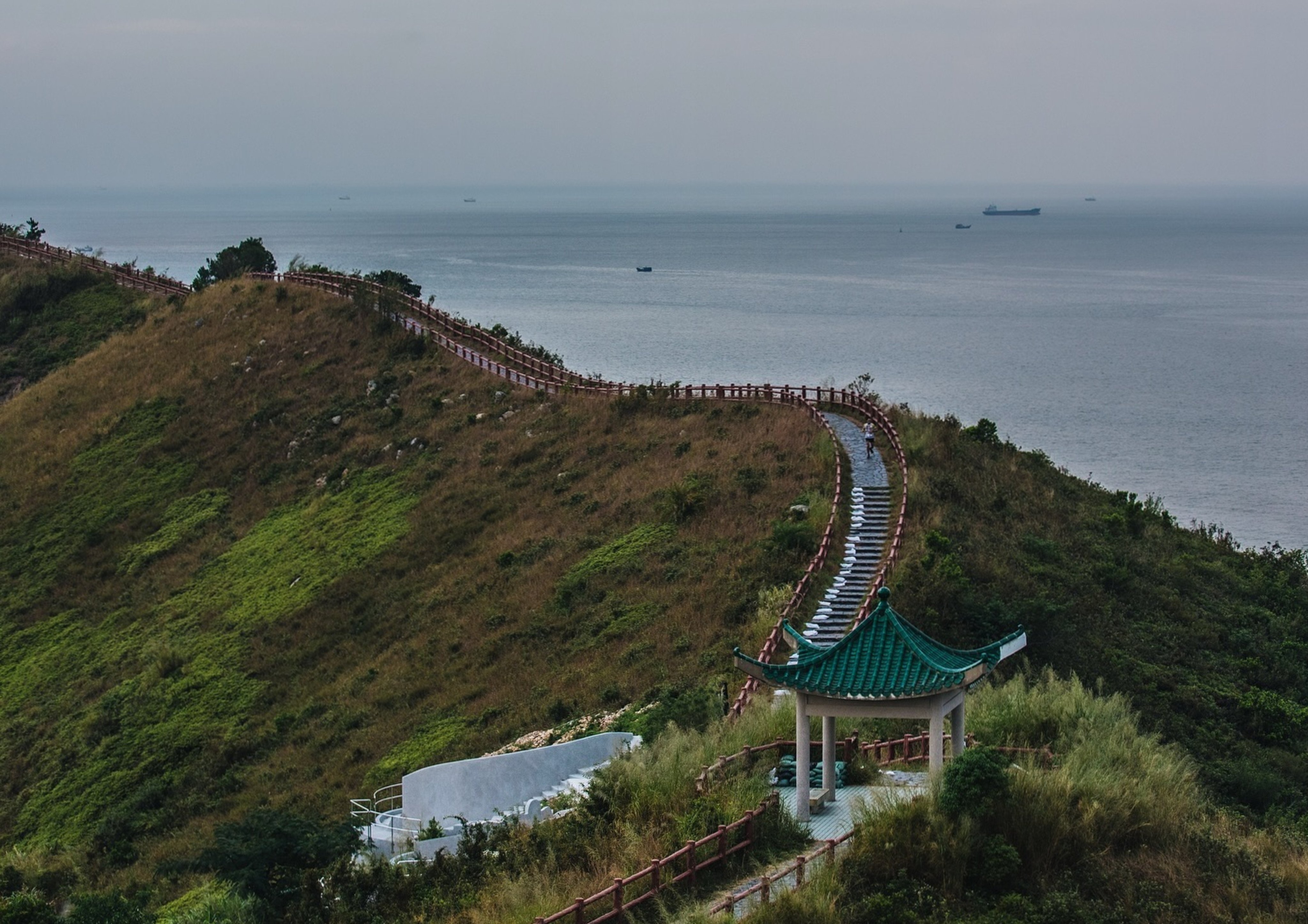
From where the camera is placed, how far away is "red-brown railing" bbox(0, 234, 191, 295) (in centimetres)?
7112

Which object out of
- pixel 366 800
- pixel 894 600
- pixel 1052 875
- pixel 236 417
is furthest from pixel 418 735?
pixel 236 417

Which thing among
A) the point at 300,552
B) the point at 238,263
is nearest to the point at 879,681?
the point at 300,552

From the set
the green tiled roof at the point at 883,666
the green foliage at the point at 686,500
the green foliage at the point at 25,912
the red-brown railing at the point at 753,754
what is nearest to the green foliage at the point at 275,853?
the green foliage at the point at 25,912

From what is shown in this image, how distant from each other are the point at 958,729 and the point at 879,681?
4.72 feet

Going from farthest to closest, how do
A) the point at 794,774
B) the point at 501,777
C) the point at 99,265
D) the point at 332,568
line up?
the point at 99,265 < the point at 332,568 < the point at 501,777 < the point at 794,774

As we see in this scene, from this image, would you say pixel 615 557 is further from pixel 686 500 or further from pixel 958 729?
pixel 958 729

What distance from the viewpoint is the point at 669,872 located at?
1706cm

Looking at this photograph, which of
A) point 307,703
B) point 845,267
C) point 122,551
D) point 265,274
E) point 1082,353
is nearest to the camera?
point 307,703

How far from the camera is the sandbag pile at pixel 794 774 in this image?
20.2m

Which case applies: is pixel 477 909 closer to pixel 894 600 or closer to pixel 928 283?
pixel 894 600

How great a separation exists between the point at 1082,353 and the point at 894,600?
266 feet

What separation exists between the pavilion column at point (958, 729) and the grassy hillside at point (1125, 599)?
322 inches

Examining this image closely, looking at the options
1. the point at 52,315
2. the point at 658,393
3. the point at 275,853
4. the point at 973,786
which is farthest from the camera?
the point at 52,315

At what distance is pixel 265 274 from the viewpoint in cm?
6650
